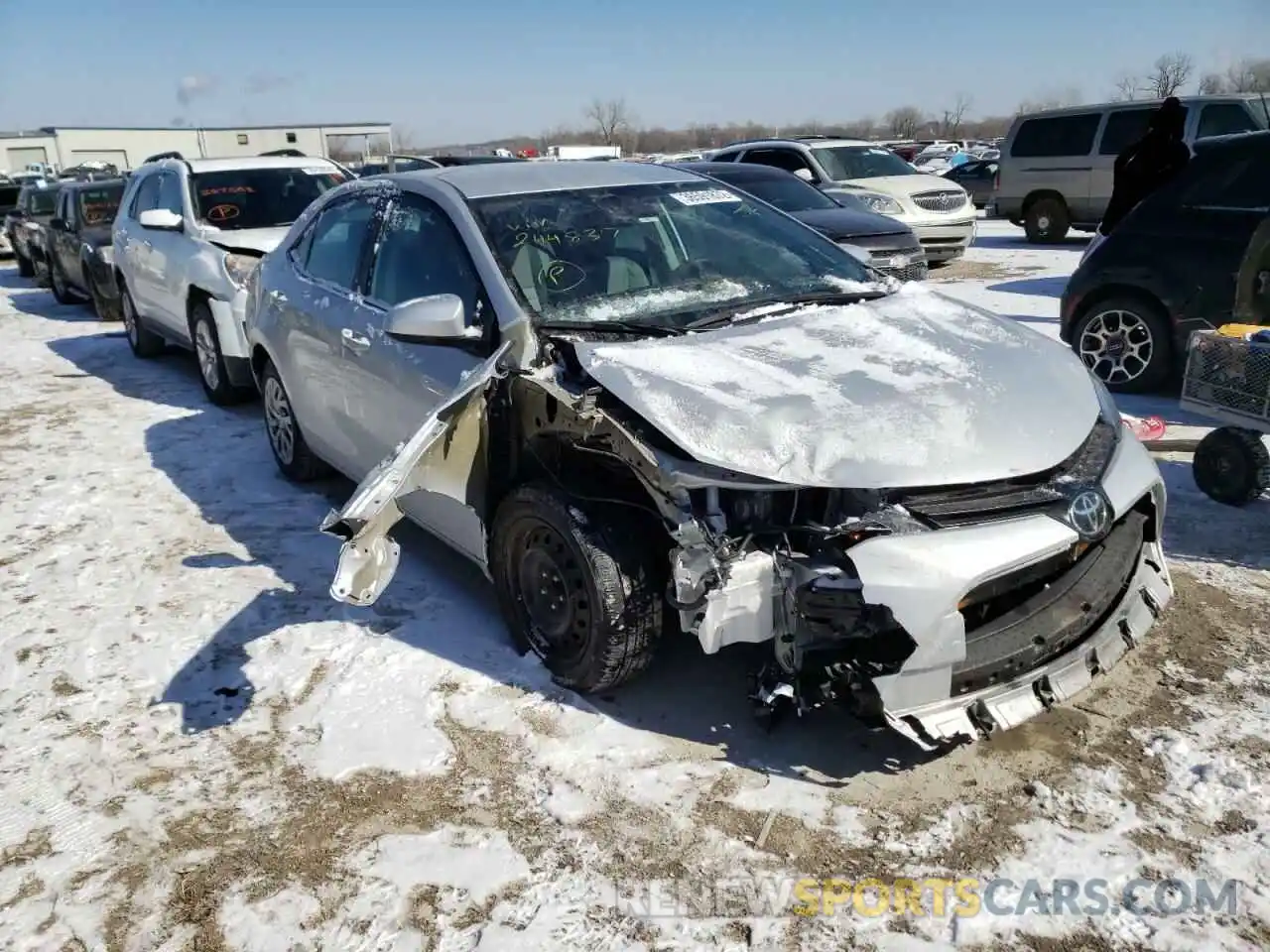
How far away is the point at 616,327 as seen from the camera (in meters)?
3.60

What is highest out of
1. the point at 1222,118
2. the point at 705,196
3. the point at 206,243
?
the point at 1222,118

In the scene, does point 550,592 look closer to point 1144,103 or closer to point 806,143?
point 806,143

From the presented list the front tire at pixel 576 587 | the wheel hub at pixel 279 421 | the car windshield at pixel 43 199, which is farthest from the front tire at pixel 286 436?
the car windshield at pixel 43 199

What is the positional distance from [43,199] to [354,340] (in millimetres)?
15453

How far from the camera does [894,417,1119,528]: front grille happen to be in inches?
111

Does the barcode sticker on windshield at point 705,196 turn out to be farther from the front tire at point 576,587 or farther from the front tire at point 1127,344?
the front tire at point 1127,344

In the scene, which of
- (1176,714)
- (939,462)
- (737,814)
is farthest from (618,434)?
(1176,714)

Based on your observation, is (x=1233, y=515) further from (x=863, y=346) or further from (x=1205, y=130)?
(x=1205, y=130)

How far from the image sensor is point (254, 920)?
8.67 feet

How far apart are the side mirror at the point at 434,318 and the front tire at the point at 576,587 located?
2.16 ft

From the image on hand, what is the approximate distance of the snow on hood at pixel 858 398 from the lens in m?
2.89

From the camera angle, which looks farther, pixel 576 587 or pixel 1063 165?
pixel 1063 165

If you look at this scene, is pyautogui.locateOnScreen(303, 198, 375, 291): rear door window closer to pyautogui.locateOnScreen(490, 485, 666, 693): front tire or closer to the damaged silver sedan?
the damaged silver sedan

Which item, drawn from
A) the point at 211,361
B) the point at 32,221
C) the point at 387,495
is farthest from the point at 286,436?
the point at 32,221
